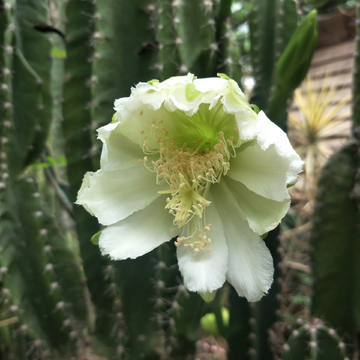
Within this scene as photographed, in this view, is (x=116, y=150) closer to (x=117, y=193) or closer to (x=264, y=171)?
(x=117, y=193)

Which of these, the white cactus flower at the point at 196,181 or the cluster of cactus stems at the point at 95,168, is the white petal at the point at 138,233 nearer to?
the white cactus flower at the point at 196,181

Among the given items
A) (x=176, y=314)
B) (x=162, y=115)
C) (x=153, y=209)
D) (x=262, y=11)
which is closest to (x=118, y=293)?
(x=176, y=314)

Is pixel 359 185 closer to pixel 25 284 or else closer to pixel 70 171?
pixel 70 171

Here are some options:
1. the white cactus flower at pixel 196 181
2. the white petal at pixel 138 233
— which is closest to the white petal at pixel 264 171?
the white cactus flower at pixel 196 181

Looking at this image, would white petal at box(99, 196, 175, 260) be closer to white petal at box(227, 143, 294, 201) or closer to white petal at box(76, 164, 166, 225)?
white petal at box(76, 164, 166, 225)

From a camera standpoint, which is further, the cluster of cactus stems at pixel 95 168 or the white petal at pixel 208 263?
the cluster of cactus stems at pixel 95 168

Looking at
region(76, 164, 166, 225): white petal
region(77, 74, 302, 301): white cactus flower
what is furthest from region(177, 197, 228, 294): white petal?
region(76, 164, 166, 225): white petal
